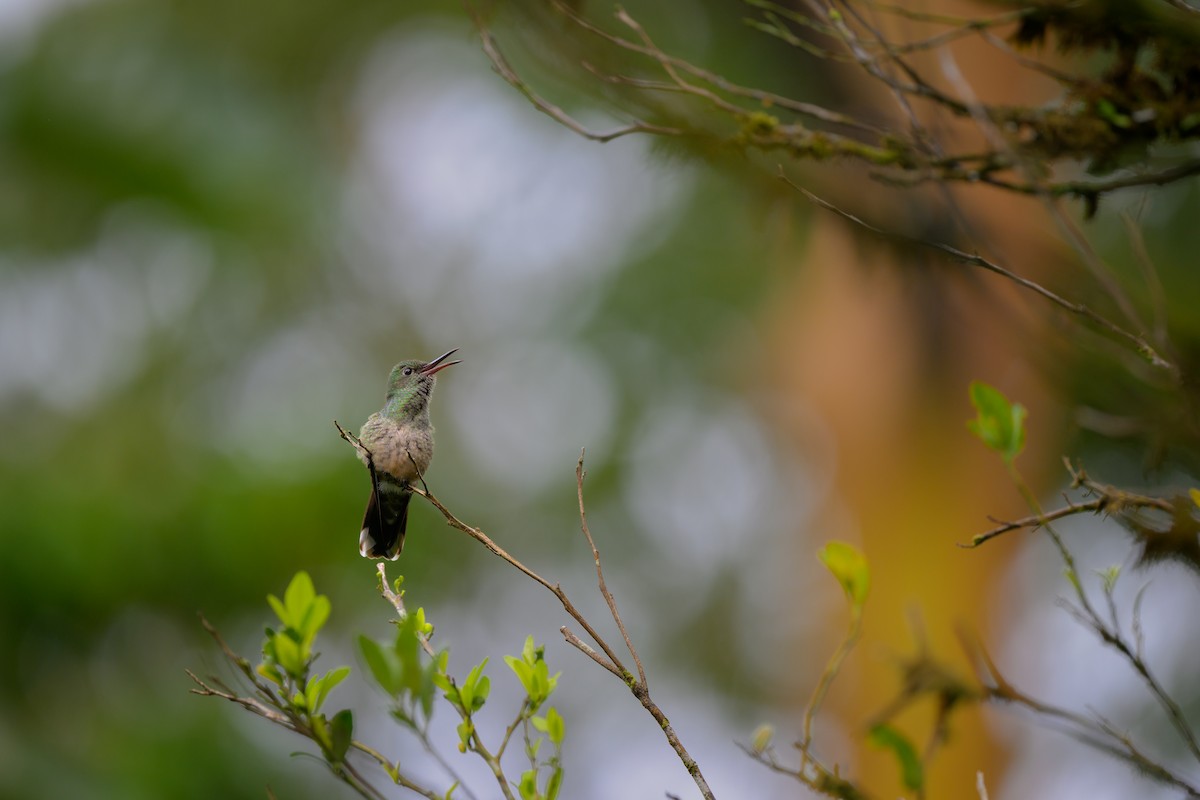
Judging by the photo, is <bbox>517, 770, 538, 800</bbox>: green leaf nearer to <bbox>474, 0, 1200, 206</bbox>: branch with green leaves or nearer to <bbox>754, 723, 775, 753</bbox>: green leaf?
<bbox>754, 723, 775, 753</bbox>: green leaf

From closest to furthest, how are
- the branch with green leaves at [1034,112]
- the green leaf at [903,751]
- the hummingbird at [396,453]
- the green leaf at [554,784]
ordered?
the green leaf at [903,751] < the green leaf at [554,784] < the branch with green leaves at [1034,112] < the hummingbird at [396,453]

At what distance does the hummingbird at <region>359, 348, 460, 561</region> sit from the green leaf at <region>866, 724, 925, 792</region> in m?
2.99

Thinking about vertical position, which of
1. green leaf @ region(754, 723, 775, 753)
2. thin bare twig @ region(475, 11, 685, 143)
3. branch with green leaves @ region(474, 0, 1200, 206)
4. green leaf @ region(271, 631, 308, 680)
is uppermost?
branch with green leaves @ region(474, 0, 1200, 206)

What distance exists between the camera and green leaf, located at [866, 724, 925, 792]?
1.61 metres

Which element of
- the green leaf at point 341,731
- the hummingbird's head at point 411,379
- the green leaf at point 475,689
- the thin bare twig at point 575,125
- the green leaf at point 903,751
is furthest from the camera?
the hummingbird's head at point 411,379

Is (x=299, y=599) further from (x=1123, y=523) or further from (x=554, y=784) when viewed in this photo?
(x=1123, y=523)

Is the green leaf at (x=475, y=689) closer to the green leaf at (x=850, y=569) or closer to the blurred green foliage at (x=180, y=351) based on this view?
the green leaf at (x=850, y=569)

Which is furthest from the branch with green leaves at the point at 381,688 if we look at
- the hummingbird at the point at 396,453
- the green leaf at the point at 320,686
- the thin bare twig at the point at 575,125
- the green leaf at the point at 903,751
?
the hummingbird at the point at 396,453

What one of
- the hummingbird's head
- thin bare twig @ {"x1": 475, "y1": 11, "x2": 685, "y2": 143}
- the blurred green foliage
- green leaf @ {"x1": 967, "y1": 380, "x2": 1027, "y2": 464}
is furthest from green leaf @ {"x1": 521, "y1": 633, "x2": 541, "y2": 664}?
the blurred green foliage

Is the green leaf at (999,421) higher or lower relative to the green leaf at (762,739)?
higher

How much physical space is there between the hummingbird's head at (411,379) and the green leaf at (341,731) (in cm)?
303

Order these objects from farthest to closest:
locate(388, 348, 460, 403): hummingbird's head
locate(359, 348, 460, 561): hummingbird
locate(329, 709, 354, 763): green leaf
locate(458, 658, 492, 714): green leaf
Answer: locate(388, 348, 460, 403): hummingbird's head < locate(359, 348, 460, 561): hummingbird < locate(458, 658, 492, 714): green leaf < locate(329, 709, 354, 763): green leaf

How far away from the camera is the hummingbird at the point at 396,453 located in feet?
15.0

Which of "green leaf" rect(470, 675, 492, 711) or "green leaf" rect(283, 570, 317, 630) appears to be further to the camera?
"green leaf" rect(470, 675, 492, 711)
